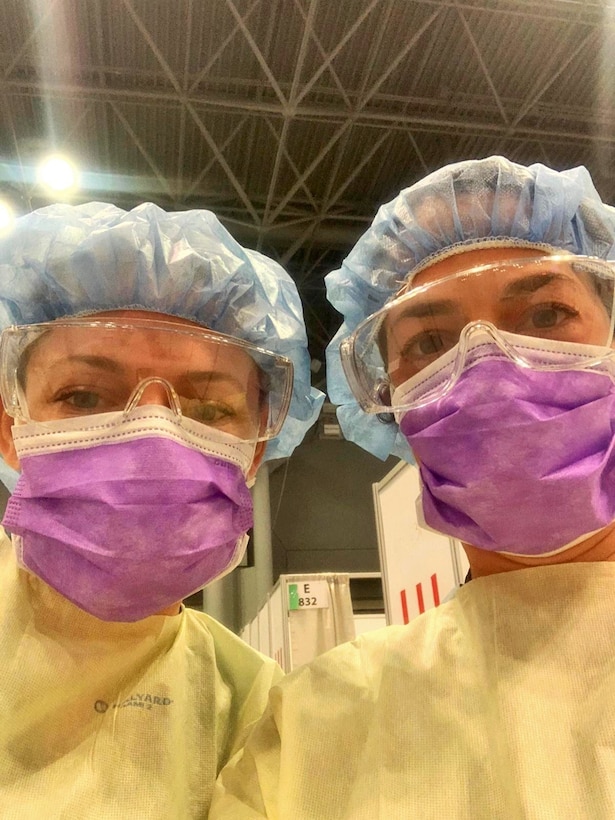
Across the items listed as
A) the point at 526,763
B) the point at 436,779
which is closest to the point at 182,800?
the point at 436,779

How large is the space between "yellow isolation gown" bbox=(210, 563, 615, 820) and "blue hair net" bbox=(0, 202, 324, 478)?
1.87 ft

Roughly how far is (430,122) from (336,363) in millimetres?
2946

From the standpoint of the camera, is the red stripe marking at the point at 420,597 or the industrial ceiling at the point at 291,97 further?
the industrial ceiling at the point at 291,97

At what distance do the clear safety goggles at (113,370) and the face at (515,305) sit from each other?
325mm

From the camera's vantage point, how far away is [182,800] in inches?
36.1

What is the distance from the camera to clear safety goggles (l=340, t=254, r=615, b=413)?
936 mm

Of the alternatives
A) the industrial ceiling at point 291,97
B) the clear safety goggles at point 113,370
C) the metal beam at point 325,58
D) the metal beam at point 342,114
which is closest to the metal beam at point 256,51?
the industrial ceiling at point 291,97

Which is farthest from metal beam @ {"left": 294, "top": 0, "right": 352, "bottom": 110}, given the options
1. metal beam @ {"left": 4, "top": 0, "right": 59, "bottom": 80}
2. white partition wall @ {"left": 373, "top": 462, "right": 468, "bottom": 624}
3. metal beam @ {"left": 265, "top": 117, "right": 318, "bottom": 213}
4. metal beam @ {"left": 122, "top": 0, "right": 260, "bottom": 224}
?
white partition wall @ {"left": 373, "top": 462, "right": 468, "bottom": 624}

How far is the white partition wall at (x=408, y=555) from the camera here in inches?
81.6

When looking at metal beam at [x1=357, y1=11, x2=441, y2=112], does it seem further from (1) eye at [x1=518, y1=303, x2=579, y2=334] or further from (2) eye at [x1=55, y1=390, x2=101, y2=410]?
(2) eye at [x1=55, y1=390, x2=101, y2=410]

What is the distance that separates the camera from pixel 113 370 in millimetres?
1024

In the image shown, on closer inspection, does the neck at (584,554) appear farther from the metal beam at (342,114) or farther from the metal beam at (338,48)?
the metal beam at (342,114)

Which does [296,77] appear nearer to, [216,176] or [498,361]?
[216,176]

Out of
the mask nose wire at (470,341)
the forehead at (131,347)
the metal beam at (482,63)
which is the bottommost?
the mask nose wire at (470,341)
